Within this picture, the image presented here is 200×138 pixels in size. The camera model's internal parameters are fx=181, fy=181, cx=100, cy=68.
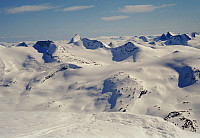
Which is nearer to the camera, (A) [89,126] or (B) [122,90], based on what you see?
(A) [89,126]

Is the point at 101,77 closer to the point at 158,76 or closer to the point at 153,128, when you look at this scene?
the point at 158,76

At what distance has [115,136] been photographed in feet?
115

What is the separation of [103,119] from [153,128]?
12615 millimetres

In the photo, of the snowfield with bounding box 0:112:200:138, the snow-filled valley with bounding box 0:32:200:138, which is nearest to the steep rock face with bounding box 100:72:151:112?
the snow-filled valley with bounding box 0:32:200:138

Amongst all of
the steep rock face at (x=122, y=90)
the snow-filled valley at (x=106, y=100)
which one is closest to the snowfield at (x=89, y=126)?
the snow-filled valley at (x=106, y=100)

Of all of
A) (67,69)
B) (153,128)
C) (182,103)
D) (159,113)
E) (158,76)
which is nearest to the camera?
(153,128)

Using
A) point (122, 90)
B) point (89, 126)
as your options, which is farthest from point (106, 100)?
point (89, 126)

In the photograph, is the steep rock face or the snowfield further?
the steep rock face

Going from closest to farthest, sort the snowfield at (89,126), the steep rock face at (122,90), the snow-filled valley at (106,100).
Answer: the snowfield at (89,126) < the snow-filled valley at (106,100) < the steep rock face at (122,90)

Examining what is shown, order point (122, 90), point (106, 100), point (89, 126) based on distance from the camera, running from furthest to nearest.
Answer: point (122, 90) → point (106, 100) → point (89, 126)

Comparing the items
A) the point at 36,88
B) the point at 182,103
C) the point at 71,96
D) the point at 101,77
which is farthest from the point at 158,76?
the point at 36,88

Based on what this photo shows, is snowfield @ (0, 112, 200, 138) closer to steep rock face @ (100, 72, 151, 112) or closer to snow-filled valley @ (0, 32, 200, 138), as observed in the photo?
snow-filled valley @ (0, 32, 200, 138)

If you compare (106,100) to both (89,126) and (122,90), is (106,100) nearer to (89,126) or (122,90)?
(122,90)

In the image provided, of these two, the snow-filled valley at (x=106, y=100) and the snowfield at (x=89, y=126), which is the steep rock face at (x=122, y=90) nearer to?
the snow-filled valley at (x=106, y=100)
